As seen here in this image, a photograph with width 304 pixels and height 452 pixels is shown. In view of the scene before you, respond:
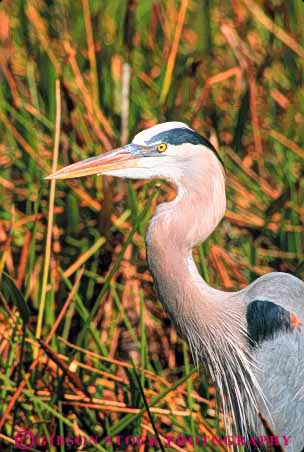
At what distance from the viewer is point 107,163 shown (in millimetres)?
3127

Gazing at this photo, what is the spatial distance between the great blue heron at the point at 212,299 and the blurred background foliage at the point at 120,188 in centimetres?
25

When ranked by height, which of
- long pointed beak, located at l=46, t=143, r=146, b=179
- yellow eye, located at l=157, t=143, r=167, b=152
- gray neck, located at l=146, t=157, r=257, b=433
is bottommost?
gray neck, located at l=146, t=157, r=257, b=433

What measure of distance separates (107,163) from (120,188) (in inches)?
50.8

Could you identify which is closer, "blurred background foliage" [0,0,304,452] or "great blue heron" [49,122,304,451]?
"great blue heron" [49,122,304,451]

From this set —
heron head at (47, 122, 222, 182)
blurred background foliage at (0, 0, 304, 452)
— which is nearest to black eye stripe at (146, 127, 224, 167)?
heron head at (47, 122, 222, 182)

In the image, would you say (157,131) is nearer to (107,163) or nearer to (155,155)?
(155,155)

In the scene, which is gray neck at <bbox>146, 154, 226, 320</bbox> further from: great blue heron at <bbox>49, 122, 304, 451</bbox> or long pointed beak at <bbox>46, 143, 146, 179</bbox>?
long pointed beak at <bbox>46, 143, 146, 179</bbox>

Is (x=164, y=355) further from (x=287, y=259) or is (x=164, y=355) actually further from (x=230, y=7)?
(x=230, y=7)

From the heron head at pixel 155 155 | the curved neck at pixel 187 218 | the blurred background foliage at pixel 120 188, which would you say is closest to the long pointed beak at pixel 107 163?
the heron head at pixel 155 155

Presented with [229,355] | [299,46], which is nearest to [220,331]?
[229,355]

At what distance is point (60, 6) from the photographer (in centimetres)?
518

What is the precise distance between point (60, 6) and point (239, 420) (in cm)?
264

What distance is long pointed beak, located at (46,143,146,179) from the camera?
3.10 meters

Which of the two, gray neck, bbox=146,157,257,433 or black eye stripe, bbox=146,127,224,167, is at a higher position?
black eye stripe, bbox=146,127,224,167
